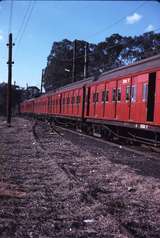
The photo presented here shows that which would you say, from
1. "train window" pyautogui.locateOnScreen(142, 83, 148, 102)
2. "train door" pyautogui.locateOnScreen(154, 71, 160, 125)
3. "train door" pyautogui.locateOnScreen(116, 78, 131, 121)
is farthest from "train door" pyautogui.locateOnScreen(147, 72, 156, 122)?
"train door" pyautogui.locateOnScreen(116, 78, 131, 121)

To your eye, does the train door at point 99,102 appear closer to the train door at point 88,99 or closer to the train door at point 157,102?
the train door at point 88,99

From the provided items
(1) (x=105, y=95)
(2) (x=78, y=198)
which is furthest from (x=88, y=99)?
(2) (x=78, y=198)

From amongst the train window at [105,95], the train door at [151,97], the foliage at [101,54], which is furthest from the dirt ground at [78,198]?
the foliage at [101,54]

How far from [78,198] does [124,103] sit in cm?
1415

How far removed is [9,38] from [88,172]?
40.7 metres

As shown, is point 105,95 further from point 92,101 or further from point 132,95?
point 132,95

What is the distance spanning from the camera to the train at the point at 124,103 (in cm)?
2025

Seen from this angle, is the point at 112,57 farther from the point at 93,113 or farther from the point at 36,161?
the point at 36,161

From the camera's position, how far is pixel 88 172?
1406 cm

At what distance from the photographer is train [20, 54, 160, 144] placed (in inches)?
797

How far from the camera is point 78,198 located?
387 inches

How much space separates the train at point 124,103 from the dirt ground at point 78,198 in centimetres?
390

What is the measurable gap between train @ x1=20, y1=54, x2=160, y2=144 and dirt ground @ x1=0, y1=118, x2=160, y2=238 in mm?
3899

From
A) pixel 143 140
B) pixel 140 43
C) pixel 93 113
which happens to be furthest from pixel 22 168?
pixel 140 43
